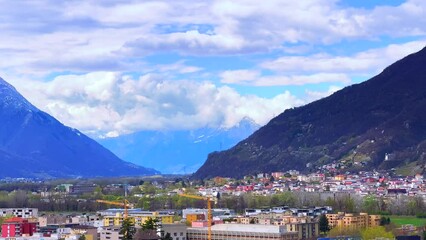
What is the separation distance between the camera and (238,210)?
351ft

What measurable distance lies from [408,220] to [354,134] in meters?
85.1

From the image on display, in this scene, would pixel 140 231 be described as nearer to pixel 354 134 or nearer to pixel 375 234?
pixel 375 234

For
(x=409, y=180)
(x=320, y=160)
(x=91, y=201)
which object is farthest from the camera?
(x=320, y=160)

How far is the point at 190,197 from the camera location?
11812 centimetres

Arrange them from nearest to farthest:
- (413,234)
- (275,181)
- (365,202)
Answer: (413,234) → (365,202) → (275,181)

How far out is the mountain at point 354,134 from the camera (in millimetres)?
161038

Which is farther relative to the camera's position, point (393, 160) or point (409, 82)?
point (409, 82)

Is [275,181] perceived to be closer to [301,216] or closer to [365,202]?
[365,202]

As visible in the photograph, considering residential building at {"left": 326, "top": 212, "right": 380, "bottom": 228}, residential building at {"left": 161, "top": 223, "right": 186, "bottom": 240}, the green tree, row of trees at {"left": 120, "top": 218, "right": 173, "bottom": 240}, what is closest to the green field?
residential building at {"left": 326, "top": 212, "right": 380, "bottom": 228}

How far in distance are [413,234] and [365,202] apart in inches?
1135

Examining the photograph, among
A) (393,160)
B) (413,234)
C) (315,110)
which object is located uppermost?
(315,110)

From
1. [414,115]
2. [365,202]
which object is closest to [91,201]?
[365,202]

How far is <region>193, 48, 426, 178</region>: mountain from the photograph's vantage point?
528ft

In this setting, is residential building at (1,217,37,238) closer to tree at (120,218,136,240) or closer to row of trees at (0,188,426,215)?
tree at (120,218,136,240)
